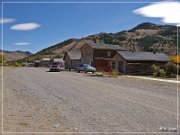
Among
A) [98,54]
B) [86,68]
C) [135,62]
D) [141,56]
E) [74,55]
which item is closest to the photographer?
[135,62]

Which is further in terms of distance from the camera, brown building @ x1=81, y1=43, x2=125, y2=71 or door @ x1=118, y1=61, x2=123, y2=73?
brown building @ x1=81, y1=43, x2=125, y2=71

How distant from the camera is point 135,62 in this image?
59.8m

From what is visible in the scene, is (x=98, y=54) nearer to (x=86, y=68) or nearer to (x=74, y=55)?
(x=86, y=68)

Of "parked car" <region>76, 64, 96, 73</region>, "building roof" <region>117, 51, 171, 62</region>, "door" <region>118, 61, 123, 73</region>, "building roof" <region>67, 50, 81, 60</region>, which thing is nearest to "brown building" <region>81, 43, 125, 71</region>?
"parked car" <region>76, 64, 96, 73</region>

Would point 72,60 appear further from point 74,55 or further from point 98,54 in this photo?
point 98,54

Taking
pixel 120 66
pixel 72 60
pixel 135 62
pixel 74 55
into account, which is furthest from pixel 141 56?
pixel 74 55

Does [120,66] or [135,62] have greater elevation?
[135,62]

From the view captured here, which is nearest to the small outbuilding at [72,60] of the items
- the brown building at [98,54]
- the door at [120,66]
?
the brown building at [98,54]

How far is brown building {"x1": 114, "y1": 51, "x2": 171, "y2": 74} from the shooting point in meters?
58.7

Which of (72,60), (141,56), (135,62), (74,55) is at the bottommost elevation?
(135,62)

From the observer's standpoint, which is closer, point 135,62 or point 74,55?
point 135,62

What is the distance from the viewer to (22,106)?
15.1 metres

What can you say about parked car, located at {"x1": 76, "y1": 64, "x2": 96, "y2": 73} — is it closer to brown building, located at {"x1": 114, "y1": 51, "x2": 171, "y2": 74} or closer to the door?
the door

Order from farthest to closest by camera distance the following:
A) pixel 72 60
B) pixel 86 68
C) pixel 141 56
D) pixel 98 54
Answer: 1. pixel 72 60
2. pixel 98 54
3. pixel 86 68
4. pixel 141 56
